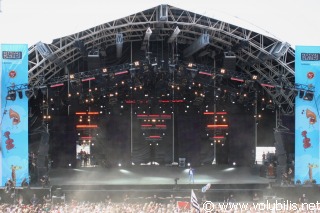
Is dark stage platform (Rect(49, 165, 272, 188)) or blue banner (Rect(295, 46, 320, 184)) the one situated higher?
blue banner (Rect(295, 46, 320, 184))

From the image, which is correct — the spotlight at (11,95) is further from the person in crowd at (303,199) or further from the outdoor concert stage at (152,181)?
the person in crowd at (303,199)

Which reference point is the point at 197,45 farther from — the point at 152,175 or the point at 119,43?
the point at 152,175

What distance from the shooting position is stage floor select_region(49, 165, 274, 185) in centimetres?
2419

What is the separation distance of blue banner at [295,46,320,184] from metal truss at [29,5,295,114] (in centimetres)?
59

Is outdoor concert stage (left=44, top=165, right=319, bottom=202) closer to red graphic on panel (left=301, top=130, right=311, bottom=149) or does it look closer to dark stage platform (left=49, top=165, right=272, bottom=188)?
dark stage platform (left=49, top=165, right=272, bottom=188)

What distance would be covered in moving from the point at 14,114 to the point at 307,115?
13082mm

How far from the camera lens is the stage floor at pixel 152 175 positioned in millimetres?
24188

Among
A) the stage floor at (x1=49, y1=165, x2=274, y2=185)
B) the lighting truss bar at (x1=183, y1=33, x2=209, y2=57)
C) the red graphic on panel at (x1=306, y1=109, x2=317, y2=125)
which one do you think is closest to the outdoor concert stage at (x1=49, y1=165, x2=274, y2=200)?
the stage floor at (x1=49, y1=165, x2=274, y2=185)

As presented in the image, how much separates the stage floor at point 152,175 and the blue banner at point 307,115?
1968mm

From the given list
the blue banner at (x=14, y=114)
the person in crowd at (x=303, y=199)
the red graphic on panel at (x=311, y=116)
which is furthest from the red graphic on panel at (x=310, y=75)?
the blue banner at (x=14, y=114)

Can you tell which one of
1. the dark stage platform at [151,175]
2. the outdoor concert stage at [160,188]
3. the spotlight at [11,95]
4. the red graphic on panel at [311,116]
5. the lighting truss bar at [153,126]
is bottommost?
the outdoor concert stage at [160,188]

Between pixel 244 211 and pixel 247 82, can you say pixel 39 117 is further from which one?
pixel 244 211

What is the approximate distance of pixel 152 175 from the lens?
2630 cm

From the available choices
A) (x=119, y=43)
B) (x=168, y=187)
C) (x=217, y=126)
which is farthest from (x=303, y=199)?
(x=119, y=43)
